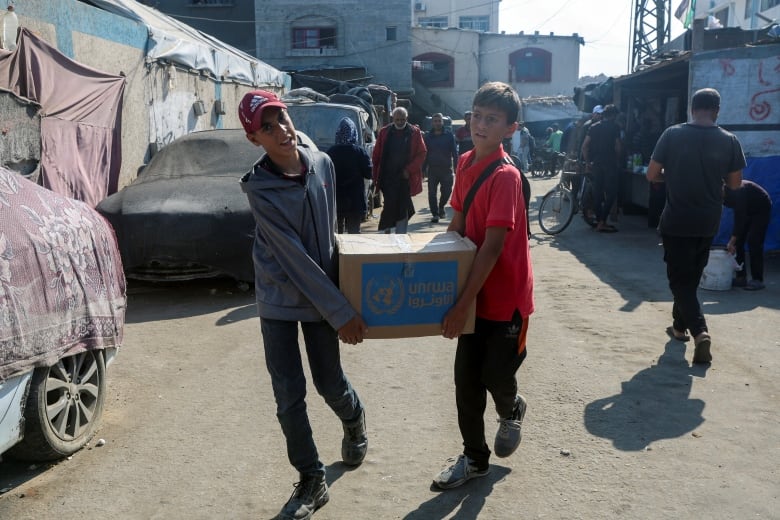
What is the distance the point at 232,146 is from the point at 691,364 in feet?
19.5

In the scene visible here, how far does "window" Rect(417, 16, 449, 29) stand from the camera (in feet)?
196

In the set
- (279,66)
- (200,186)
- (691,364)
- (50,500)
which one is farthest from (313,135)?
(279,66)

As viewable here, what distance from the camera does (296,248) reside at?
124 inches

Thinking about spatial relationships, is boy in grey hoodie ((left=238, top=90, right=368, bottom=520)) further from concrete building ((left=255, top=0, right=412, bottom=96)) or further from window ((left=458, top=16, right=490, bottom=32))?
window ((left=458, top=16, right=490, bottom=32))

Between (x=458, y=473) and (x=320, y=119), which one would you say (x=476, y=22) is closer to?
(x=320, y=119)

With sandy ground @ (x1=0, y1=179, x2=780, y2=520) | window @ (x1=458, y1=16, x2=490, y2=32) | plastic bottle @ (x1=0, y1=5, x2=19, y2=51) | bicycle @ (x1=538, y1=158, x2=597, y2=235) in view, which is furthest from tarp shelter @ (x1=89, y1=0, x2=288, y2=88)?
window @ (x1=458, y1=16, x2=490, y2=32)

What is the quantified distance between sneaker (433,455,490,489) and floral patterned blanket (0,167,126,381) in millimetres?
2003

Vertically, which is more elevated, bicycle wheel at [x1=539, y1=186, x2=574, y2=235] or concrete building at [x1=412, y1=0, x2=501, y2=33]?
concrete building at [x1=412, y1=0, x2=501, y2=33]

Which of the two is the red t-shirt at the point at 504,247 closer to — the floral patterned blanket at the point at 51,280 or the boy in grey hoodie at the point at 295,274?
the boy in grey hoodie at the point at 295,274

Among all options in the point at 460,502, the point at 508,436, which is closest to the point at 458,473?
the point at 460,502

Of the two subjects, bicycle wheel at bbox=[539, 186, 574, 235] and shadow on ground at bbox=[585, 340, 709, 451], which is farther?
bicycle wheel at bbox=[539, 186, 574, 235]

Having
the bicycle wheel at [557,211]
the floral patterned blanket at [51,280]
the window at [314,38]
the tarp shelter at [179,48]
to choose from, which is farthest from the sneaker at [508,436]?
the window at [314,38]

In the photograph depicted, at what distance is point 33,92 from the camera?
24.9 ft

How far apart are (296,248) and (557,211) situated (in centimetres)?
957
